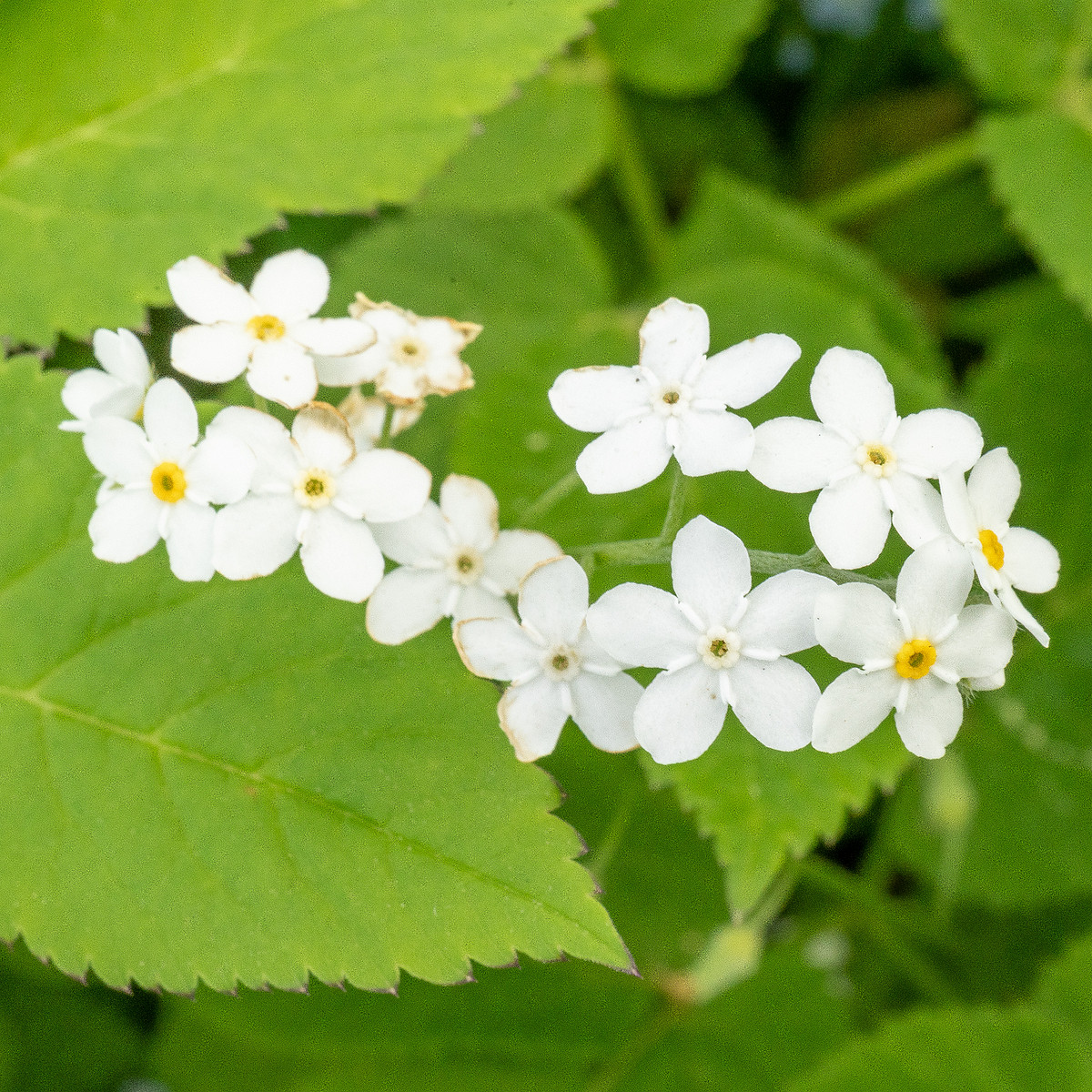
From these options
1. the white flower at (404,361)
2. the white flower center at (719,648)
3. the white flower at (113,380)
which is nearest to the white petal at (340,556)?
the white flower at (404,361)

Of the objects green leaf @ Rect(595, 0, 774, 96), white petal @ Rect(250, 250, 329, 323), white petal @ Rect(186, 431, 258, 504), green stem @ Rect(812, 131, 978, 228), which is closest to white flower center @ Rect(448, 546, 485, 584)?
white petal @ Rect(186, 431, 258, 504)

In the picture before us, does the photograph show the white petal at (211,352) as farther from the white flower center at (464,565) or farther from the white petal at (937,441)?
the white petal at (937,441)

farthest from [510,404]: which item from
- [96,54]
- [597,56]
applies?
[597,56]

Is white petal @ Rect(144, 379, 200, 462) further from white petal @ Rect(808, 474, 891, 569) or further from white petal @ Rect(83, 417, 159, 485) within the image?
white petal @ Rect(808, 474, 891, 569)

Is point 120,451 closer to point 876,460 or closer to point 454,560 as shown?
point 454,560

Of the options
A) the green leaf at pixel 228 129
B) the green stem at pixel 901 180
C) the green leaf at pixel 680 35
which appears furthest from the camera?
the green stem at pixel 901 180

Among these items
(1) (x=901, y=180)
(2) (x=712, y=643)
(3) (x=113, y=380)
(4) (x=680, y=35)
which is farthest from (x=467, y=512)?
(1) (x=901, y=180)

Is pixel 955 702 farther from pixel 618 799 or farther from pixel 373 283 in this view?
pixel 373 283
